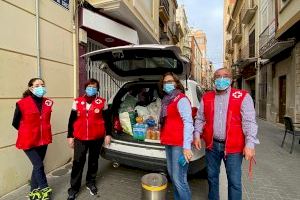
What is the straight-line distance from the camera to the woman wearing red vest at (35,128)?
3473mm

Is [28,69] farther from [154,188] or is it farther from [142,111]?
[154,188]

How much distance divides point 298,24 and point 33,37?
898 cm

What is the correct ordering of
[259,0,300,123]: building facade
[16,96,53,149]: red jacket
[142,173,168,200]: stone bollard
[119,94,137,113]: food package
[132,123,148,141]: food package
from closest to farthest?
1. [142,173,168,200]: stone bollard
2. [16,96,53,149]: red jacket
3. [132,123,148,141]: food package
4. [119,94,137,113]: food package
5. [259,0,300,123]: building facade

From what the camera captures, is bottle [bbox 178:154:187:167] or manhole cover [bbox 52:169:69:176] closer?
bottle [bbox 178:154:187:167]

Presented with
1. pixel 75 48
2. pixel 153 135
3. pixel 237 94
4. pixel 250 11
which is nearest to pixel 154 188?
pixel 153 135

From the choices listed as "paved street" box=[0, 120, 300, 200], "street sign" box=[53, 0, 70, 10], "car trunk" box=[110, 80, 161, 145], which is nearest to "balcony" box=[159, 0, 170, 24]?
"street sign" box=[53, 0, 70, 10]

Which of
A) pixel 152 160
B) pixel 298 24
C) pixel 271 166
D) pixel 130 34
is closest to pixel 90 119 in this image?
pixel 152 160

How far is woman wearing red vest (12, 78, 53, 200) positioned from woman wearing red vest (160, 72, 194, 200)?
1634 millimetres

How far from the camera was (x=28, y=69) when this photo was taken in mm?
4465

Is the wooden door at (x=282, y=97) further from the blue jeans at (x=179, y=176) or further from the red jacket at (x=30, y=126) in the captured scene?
the red jacket at (x=30, y=126)

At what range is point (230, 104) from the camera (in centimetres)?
311

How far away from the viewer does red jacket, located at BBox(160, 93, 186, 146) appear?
3.19 metres

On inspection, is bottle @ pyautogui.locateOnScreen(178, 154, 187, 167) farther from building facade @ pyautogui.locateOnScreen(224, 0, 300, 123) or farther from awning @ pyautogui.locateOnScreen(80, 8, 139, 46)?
building facade @ pyautogui.locateOnScreen(224, 0, 300, 123)

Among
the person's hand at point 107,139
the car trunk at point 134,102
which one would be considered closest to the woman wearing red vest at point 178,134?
the car trunk at point 134,102
